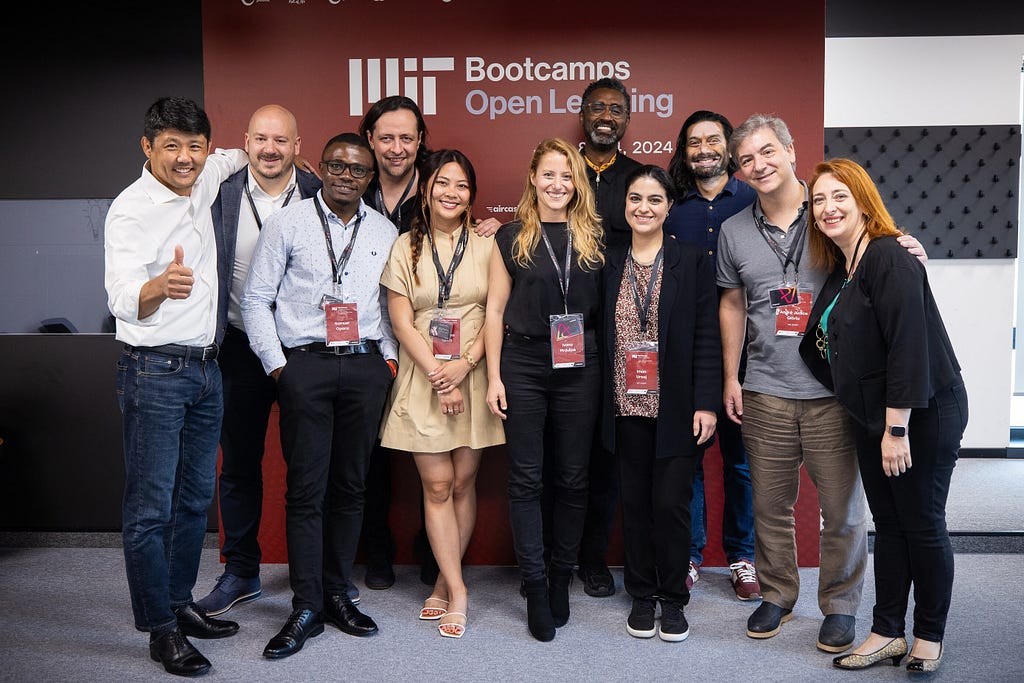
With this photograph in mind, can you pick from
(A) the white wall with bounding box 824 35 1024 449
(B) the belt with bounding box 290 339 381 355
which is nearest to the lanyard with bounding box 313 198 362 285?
(B) the belt with bounding box 290 339 381 355

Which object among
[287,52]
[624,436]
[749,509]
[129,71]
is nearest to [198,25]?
[129,71]

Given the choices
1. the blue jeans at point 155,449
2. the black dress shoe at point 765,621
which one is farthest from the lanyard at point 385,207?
the black dress shoe at point 765,621

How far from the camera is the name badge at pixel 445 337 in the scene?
2.94 metres

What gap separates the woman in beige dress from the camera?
2.93 meters

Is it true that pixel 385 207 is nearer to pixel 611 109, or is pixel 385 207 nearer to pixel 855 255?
pixel 611 109

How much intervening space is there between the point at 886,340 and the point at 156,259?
236 centimetres

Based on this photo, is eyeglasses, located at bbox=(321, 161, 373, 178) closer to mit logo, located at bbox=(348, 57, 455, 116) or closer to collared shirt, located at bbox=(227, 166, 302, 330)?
collared shirt, located at bbox=(227, 166, 302, 330)

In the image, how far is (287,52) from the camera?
361 cm

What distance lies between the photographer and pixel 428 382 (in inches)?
119

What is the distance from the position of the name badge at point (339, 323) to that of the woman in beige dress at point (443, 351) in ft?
0.64

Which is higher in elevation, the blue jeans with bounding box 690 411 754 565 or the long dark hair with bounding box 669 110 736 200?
the long dark hair with bounding box 669 110 736 200

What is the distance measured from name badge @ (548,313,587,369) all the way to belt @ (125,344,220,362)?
120 centimetres

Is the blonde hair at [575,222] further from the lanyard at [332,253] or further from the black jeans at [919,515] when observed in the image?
the black jeans at [919,515]

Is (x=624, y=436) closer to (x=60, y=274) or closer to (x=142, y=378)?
(x=142, y=378)
